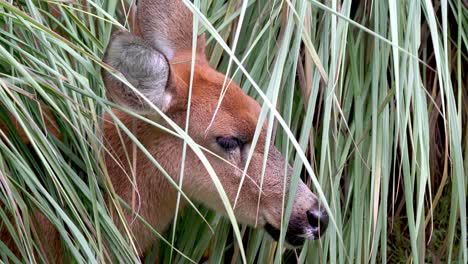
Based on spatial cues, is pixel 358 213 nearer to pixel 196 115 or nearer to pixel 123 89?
pixel 196 115

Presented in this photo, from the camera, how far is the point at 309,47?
3.55m

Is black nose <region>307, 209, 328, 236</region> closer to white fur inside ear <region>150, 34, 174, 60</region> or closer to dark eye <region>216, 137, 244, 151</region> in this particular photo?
dark eye <region>216, 137, 244, 151</region>

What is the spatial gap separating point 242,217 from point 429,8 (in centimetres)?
102

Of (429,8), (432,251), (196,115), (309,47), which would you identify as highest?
(429,8)

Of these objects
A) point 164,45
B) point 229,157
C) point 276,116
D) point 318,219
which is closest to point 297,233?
point 318,219

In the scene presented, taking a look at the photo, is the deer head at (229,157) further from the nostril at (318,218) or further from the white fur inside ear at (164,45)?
the white fur inside ear at (164,45)

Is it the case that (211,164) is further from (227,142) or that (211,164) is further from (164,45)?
(164,45)

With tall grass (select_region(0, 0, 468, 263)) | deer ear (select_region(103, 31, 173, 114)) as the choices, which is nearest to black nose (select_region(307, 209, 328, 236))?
tall grass (select_region(0, 0, 468, 263))

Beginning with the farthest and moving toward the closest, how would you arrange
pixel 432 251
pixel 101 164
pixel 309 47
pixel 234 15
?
pixel 432 251, pixel 234 15, pixel 309 47, pixel 101 164

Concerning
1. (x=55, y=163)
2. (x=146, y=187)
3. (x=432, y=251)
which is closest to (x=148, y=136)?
(x=146, y=187)

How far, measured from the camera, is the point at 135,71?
10.5 feet

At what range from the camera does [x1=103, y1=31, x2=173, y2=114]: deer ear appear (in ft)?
10.0

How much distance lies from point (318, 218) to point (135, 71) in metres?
0.87

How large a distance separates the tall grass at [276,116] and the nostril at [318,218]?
13 centimetres
